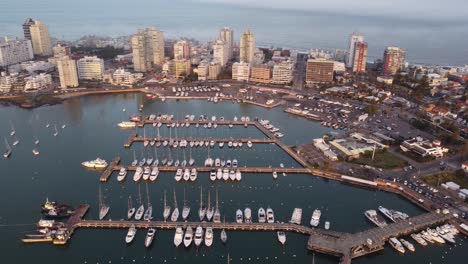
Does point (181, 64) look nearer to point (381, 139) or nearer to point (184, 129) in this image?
point (184, 129)

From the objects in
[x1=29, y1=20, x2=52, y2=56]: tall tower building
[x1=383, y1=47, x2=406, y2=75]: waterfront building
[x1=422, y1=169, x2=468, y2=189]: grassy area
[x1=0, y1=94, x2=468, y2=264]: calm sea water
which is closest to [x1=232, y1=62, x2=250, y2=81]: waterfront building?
[x1=0, y1=94, x2=468, y2=264]: calm sea water

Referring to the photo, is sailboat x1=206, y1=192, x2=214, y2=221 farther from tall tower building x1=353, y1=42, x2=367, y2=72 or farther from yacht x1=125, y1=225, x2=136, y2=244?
tall tower building x1=353, y1=42, x2=367, y2=72

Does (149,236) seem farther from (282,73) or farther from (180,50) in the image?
(180,50)

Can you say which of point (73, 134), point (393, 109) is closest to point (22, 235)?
point (73, 134)

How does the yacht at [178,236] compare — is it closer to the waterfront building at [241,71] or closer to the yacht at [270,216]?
the yacht at [270,216]

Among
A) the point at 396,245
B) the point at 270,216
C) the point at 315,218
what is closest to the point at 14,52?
the point at 270,216

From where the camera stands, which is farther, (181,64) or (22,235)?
(181,64)
